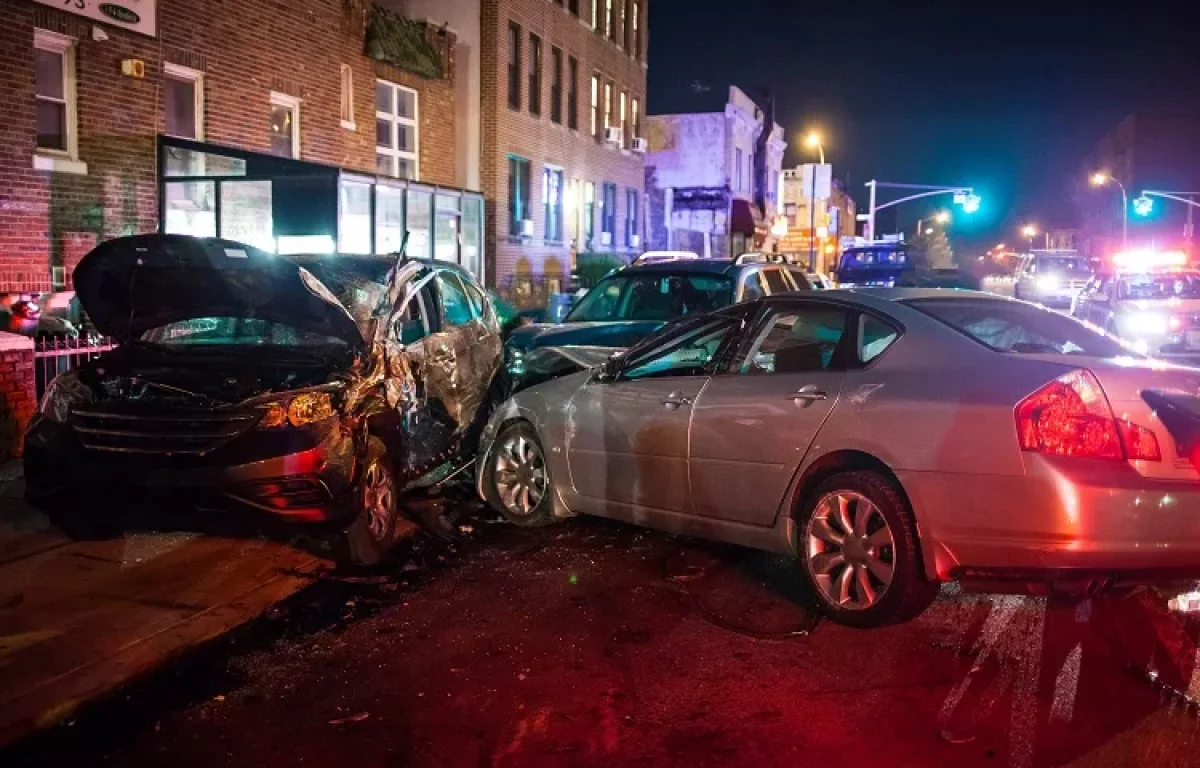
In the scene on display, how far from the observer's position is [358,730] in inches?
180

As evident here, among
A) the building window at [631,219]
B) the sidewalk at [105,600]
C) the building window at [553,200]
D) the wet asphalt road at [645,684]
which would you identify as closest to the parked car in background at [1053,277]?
the building window at [631,219]

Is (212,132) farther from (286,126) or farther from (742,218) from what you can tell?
(742,218)

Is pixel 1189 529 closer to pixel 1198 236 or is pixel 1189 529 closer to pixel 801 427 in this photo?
pixel 801 427

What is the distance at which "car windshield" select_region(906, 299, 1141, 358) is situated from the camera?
6.06 metres

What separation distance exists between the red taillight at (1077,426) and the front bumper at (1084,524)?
0.21 ft

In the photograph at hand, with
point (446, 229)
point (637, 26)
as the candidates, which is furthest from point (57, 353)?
point (637, 26)

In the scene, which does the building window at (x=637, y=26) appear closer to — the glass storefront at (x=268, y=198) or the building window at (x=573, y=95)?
the building window at (x=573, y=95)

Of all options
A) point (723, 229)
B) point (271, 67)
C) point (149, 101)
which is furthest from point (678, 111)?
point (149, 101)

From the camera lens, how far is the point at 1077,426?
4.95 meters

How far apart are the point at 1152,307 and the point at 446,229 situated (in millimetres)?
11729

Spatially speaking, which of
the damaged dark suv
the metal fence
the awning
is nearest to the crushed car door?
the damaged dark suv

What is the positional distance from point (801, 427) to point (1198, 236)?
7719 centimetres

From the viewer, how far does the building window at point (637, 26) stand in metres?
35.0

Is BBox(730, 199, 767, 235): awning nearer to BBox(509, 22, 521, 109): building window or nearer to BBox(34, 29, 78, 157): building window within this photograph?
BBox(509, 22, 521, 109): building window
